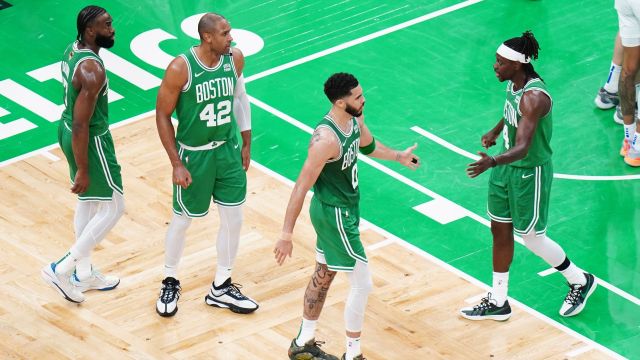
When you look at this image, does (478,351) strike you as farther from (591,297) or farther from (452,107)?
(452,107)

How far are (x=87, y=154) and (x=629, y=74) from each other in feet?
18.3

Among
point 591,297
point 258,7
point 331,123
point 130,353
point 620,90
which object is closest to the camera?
point 331,123

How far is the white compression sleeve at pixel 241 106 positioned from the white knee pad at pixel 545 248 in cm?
235

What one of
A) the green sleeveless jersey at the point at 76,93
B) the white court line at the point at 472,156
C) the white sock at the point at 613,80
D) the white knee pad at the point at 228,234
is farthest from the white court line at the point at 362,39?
the green sleeveless jersey at the point at 76,93

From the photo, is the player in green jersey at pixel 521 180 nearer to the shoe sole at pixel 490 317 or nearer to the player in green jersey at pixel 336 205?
the shoe sole at pixel 490 317

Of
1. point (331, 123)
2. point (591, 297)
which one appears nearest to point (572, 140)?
point (591, 297)

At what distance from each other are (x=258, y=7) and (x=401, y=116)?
2.99 meters

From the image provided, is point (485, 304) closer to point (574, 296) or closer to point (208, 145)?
point (574, 296)

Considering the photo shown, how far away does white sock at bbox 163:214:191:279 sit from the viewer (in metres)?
11.5

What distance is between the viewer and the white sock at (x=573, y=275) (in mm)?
11656

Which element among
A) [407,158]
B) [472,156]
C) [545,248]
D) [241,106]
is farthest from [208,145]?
[472,156]

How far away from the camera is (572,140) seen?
14336 mm

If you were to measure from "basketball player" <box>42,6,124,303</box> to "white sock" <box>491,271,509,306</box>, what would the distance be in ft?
9.86

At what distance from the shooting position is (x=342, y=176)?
10359 millimetres
